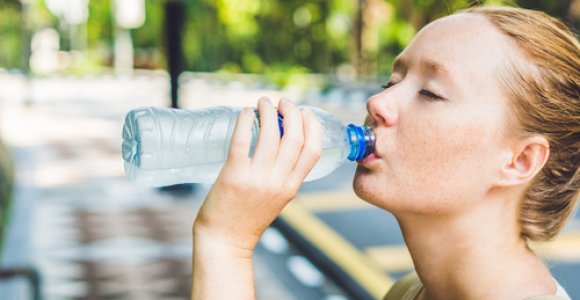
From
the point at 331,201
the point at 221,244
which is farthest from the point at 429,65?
the point at 331,201

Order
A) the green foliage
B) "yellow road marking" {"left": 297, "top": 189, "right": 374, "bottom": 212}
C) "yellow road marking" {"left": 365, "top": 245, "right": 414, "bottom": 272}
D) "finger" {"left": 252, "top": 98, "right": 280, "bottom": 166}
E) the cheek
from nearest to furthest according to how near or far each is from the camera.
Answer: "finger" {"left": 252, "top": 98, "right": 280, "bottom": 166} < the cheek < "yellow road marking" {"left": 365, "top": 245, "right": 414, "bottom": 272} < "yellow road marking" {"left": 297, "top": 189, "right": 374, "bottom": 212} < the green foliage

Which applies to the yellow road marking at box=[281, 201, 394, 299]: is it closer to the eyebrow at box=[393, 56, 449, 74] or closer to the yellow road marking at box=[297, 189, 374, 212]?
the yellow road marking at box=[297, 189, 374, 212]

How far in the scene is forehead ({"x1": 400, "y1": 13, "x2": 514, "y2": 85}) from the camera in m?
1.29

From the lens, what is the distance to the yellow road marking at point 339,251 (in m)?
5.54

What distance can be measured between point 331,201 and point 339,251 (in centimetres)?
233

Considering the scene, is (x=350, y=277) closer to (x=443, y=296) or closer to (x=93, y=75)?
(x=443, y=296)

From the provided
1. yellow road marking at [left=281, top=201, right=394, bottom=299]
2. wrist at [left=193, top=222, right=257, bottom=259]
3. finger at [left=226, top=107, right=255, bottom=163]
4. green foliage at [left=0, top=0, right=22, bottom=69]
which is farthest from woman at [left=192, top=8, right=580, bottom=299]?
green foliage at [left=0, top=0, right=22, bottom=69]

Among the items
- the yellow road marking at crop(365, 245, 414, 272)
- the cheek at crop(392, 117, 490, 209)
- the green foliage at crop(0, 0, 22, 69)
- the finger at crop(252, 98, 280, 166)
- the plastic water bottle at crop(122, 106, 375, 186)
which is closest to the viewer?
the finger at crop(252, 98, 280, 166)

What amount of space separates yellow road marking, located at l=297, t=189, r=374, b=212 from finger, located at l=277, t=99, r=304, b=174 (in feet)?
23.2

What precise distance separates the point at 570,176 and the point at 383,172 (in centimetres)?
37

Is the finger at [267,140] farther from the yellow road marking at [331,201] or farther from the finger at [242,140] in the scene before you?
the yellow road marking at [331,201]

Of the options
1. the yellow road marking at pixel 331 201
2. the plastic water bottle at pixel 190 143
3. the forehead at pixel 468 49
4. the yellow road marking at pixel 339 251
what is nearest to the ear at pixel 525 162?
the forehead at pixel 468 49

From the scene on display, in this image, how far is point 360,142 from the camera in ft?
4.26

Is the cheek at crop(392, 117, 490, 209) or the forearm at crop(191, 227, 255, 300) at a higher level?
the cheek at crop(392, 117, 490, 209)
